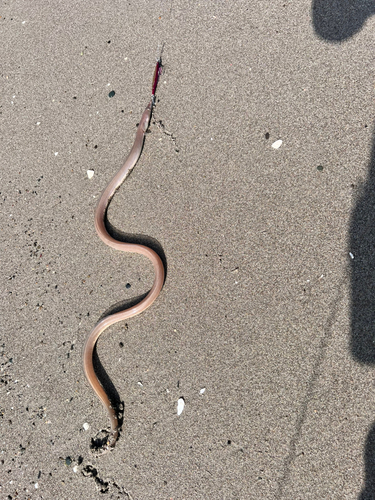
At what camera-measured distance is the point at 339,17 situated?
324 centimetres

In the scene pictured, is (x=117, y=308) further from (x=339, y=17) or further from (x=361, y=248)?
(x=339, y=17)

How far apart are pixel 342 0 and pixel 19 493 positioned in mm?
5841

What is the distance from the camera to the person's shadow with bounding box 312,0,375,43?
320 cm

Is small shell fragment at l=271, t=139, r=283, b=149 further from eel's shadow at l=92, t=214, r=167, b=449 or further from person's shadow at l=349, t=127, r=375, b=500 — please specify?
eel's shadow at l=92, t=214, r=167, b=449

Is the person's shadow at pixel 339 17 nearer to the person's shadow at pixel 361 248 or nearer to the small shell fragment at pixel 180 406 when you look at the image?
the person's shadow at pixel 361 248

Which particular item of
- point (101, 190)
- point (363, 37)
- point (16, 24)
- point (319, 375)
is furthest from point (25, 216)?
point (363, 37)

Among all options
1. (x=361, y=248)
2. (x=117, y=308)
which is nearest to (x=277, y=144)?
(x=361, y=248)

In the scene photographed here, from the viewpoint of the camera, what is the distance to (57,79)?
373cm

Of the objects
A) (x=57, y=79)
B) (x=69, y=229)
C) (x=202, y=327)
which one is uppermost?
(x=57, y=79)

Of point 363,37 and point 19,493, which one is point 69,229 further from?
point 363,37

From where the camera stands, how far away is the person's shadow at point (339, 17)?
320 centimetres

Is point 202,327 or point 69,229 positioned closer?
point 202,327

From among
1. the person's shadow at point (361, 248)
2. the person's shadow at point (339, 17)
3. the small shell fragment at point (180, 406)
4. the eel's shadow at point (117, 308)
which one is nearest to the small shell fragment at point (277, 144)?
the person's shadow at point (361, 248)

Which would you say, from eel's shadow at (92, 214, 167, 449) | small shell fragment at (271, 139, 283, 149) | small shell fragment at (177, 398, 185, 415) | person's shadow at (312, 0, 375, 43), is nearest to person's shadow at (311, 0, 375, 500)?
person's shadow at (312, 0, 375, 43)
